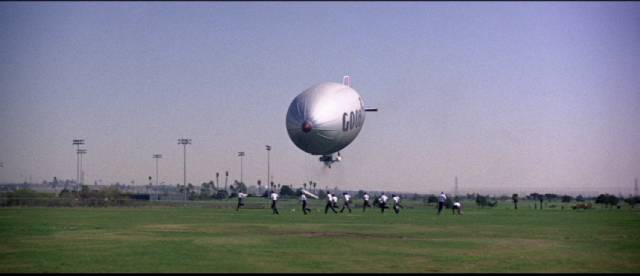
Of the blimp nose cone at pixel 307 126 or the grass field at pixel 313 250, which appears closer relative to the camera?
the grass field at pixel 313 250

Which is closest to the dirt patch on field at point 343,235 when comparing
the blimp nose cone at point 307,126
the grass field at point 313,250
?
the grass field at point 313,250

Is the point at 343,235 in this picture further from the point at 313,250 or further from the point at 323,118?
the point at 323,118

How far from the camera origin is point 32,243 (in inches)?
1033

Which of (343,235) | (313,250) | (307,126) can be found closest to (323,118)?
(307,126)

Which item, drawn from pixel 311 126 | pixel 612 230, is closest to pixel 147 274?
pixel 612 230

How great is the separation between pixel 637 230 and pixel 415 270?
68.0 feet

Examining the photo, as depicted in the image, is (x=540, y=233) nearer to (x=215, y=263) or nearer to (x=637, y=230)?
(x=637, y=230)

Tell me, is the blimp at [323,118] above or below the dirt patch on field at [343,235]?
above

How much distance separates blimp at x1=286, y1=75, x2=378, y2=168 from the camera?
181ft

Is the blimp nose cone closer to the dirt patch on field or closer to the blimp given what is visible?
the blimp

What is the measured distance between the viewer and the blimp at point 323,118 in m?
55.3

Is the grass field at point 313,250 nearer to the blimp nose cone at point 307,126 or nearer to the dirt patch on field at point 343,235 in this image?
the dirt patch on field at point 343,235

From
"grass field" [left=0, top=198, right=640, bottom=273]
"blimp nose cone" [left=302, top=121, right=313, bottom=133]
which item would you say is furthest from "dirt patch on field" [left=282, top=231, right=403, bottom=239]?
"blimp nose cone" [left=302, top=121, right=313, bottom=133]

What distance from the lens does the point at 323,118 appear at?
55.3 m
